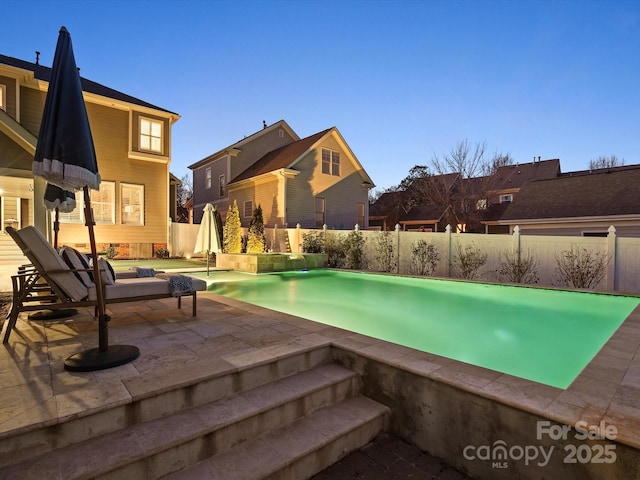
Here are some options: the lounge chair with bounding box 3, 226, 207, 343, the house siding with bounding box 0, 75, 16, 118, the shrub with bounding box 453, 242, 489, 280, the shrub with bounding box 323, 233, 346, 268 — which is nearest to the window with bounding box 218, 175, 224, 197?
the shrub with bounding box 323, 233, 346, 268

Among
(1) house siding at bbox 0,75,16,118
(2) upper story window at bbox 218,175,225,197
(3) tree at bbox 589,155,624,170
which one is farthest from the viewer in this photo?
(3) tree at bbox 589,155,624,170

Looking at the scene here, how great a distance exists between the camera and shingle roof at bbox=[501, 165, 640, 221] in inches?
576

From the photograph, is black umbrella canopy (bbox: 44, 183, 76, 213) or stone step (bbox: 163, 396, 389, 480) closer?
stone step (bbox: 163, 396, 389, 480)

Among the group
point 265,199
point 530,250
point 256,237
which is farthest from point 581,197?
point 265,199

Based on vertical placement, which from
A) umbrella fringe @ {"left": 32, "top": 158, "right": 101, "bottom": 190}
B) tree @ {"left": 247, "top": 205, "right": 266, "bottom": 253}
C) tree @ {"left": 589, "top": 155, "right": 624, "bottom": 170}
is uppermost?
tree @ {"left": 589, "top": 155, "right": 624, "bottom": 170}

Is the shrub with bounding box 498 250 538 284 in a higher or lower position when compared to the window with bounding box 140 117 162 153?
lower

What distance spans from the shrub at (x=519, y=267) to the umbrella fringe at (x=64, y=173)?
10.0 m

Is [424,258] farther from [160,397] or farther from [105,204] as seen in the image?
[105,204]

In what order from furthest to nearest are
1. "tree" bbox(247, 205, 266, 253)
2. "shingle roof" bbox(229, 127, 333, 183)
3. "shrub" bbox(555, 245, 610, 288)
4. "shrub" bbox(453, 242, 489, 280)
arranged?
1. "shingle roof" bbox(229, 127, 333, 183)
2. "tree" bbox(247, 205, 266, 253)
3. "shrub" bbox(453, 242, 489, 280)
4. "shrub" bbox(555, 245, 610, 288)

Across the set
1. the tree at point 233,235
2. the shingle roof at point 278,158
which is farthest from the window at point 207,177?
the tree at point 233,235

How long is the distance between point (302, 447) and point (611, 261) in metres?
9.30

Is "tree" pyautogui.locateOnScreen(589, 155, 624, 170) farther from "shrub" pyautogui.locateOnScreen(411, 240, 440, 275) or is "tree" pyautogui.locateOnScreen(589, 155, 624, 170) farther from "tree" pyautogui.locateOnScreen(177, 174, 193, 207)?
"tree" pyautogui.locateOnScreen(177, 174, 193, 207)

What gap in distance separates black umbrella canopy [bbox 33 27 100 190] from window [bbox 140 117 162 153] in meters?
13.2

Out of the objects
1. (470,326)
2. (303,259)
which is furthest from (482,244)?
(303,259)
